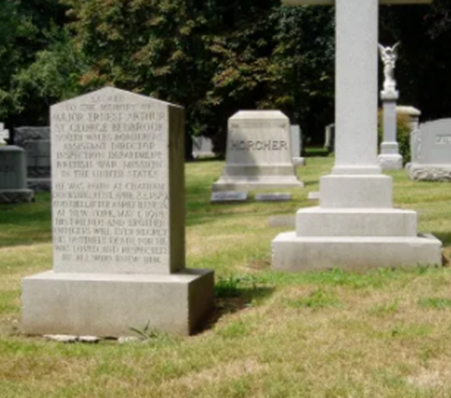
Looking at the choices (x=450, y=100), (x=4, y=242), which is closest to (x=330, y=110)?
(x=450, y=100)

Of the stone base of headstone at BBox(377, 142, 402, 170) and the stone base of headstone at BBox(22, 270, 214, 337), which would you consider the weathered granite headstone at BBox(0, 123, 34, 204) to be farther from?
the stone base of headstone at BBox(22, 270, 214, 337)

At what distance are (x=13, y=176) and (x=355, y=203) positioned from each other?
12.1 metres

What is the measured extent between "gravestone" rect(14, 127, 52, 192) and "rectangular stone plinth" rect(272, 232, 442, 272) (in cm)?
1458

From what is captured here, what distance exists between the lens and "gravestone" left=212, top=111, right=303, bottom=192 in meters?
19.4

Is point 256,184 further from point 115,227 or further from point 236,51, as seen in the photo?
point 236,51

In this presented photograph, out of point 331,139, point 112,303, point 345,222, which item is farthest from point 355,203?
point 331,139

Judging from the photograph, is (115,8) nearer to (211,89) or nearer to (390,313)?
(211,89)

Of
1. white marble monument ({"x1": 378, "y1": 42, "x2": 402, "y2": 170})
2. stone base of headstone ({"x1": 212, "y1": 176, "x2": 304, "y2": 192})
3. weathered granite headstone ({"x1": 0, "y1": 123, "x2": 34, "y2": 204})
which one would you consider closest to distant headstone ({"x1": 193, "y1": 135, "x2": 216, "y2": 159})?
white marble monument ({"x1": 378, "y1": 42, "x2": 402, "y2": 170})

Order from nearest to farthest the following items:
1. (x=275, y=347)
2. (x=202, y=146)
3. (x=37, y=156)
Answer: (x=275, y=347)
(x=37, y=156)
(x=202, y=146)

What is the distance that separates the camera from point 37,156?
21.9 m

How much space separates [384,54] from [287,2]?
742 inches

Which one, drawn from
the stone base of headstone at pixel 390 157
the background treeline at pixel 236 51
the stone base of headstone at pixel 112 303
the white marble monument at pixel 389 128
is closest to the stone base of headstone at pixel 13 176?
the white marble monument at pixel 389 128

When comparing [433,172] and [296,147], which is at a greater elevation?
[296,147]

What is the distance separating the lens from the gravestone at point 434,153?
19078 mm
